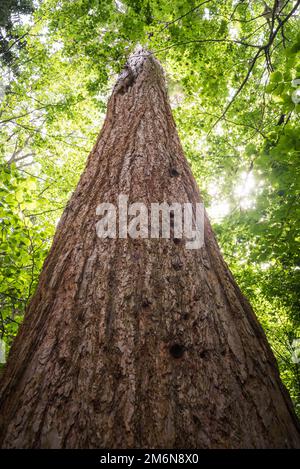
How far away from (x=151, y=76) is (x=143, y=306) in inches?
129

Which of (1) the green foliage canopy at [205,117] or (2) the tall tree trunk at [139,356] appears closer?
(2) the tall tree trunk at [139,356]

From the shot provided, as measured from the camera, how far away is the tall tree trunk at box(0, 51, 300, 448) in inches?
34.9

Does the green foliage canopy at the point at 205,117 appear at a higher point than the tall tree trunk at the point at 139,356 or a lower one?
higher

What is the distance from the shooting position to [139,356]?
1.05 metres

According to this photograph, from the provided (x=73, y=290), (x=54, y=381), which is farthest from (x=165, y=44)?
(x=54, y=381)

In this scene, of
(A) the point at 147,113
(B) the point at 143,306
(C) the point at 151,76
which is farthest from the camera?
(C) the point at 151,76

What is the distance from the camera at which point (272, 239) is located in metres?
3.62

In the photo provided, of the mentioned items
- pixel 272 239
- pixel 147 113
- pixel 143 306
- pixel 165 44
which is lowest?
pixel 143 306

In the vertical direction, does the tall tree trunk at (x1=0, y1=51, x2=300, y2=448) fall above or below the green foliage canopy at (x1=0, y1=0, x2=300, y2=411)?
below

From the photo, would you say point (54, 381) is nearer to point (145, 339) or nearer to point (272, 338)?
point (145, 339)

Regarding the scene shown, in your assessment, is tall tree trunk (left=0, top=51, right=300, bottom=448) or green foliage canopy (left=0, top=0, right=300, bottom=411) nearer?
tall tree trunk (left=0, top=51, right=300, bottom=448)

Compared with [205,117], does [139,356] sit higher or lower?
lower

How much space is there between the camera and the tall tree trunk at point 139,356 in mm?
886
